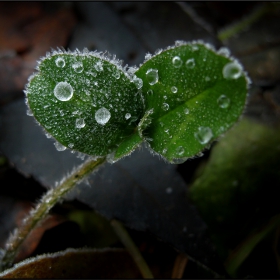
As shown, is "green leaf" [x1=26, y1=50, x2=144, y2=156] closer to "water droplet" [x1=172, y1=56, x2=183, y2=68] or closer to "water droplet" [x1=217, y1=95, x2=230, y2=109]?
"water droplet" [x1=172, y1=56, x2=183, y2=68]

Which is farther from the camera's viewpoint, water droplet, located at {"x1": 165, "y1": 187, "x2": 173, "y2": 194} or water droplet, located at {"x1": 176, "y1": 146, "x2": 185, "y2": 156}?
water droplet, located at {"x1": 165, "y1": 187, "x2": 173, "y2": 194}

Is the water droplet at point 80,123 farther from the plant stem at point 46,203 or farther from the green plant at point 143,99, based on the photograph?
the plant stem at point 46,203

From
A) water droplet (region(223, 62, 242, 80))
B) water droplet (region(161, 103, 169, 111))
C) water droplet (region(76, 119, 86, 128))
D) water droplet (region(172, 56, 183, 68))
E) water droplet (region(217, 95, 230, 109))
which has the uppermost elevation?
water droplet (region(76, 119, 86, 128))

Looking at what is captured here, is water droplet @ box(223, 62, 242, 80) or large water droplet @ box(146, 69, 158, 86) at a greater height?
large water droplet @ box(146, 69, 158, 86)

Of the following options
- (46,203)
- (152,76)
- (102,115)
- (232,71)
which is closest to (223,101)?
(232,71)

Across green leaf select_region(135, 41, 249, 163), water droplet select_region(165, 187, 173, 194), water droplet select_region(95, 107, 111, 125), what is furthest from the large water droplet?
water droplet select_region(165, 187, 173, 194)

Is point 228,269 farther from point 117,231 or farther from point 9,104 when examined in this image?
point 9,104

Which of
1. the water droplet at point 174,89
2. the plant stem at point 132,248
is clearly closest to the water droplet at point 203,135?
the water droplet at point 174,89
